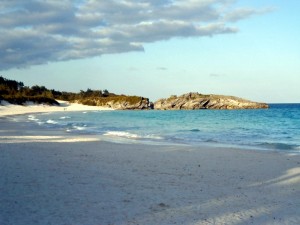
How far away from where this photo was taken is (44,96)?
13075 cm

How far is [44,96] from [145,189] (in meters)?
127

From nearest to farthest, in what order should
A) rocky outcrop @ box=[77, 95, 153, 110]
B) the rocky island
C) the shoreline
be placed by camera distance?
the shoreline → the rocky island → rocky outcrop @ box=[77, 95, 153, 110]

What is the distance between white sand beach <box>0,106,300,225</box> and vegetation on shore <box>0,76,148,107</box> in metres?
94.4

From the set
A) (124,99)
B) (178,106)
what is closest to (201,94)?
(178,106)

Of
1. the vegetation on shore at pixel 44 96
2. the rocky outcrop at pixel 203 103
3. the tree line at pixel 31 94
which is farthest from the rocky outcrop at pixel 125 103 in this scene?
the tree line at pixel 31 94

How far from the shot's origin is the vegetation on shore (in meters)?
113

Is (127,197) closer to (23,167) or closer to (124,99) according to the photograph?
(23,167)

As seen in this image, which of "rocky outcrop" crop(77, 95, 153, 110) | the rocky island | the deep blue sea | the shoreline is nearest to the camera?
the deep blue sea

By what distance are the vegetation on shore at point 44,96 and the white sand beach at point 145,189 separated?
9441 centimetres

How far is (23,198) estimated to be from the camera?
8.33 metres

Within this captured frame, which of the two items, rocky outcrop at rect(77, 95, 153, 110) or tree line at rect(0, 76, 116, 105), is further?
rocky outcrop at rect(77, 95, 153, 110)

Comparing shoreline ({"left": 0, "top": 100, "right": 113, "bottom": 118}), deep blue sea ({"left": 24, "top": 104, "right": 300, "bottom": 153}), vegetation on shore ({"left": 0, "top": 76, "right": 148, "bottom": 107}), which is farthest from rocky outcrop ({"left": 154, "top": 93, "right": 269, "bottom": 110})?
deep blue sea ({"left": 24, "top": 104, "right": 300, "bottom": 153})

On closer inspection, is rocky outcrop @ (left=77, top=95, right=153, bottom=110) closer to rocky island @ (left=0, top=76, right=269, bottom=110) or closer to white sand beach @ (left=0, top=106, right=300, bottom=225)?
rocky island @ (left=0, top=76, right=269, bottom=110)

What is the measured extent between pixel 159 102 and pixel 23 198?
146458mm
